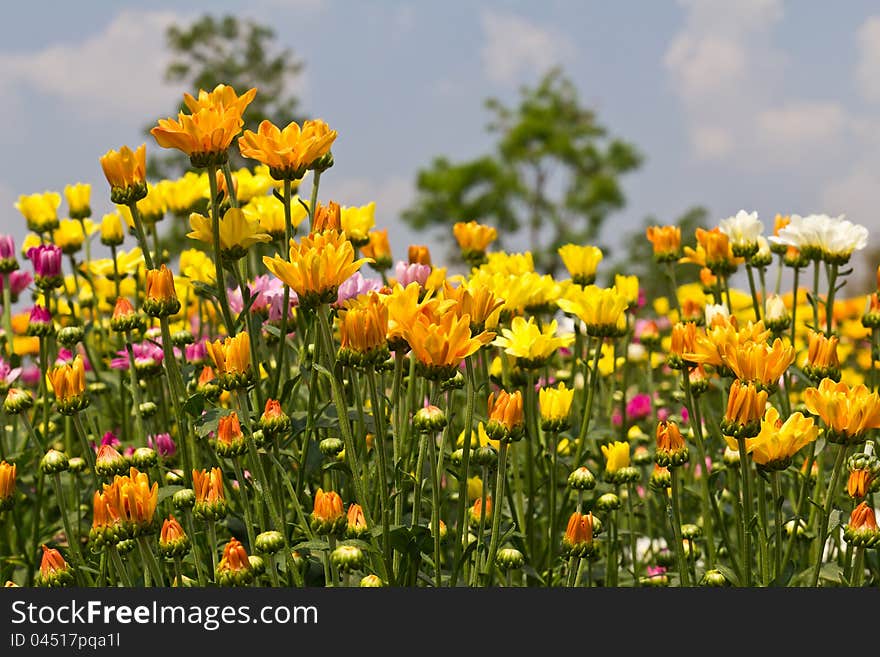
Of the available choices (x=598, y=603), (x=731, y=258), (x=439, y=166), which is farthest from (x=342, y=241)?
(x=439, y=166)

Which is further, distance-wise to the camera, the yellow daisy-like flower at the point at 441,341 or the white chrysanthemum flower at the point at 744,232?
the white chrysanthemum flower at the point at 744,232

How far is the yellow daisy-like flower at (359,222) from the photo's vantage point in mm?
2461

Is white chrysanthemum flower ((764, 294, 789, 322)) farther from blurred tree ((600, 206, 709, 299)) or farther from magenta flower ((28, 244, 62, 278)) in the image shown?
blurred tree ((600, 206, 709, 299))

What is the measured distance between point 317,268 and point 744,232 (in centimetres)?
147

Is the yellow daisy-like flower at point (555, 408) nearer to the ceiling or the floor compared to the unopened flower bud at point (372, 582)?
nearer to the ceiling

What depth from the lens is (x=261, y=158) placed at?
171 cm

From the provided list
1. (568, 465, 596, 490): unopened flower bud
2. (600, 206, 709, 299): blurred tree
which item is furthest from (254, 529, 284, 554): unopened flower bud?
(600, 206, 709, 299): blurred tree

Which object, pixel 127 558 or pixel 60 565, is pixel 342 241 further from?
pixel 127 558

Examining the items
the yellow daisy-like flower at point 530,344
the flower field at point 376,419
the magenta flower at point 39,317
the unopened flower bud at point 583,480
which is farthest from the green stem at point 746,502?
the magenta flower at point 39,317

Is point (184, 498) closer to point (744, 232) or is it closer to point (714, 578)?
point (714, 578)

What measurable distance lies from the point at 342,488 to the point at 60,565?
0.57 metres

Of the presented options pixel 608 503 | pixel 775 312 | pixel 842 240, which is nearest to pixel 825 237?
pixel 842 240

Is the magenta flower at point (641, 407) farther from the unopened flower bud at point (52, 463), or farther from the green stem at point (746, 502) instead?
the unopened flower bud at point (52, 463)

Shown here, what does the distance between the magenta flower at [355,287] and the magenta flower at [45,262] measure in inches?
39.4
